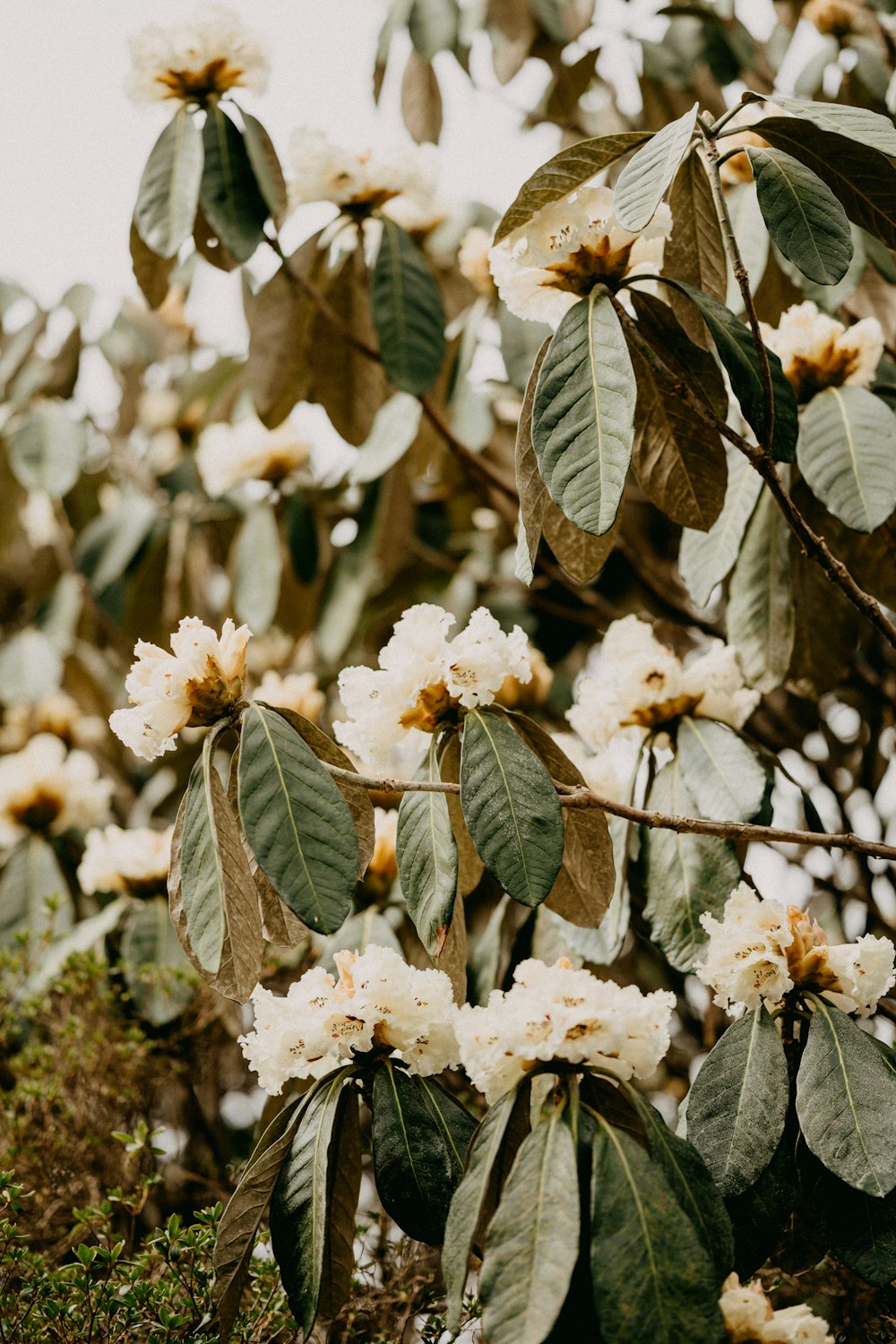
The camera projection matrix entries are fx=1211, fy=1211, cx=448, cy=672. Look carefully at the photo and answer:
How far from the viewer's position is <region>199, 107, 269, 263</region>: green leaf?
4.88 ft

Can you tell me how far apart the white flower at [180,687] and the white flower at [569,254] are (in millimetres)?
377

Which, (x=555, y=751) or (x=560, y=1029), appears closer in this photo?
(x=560, y=1029)

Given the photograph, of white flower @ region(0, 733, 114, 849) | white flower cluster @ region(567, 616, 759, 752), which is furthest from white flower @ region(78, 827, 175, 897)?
white flower cluster @ region(567, 616, 759, 752)

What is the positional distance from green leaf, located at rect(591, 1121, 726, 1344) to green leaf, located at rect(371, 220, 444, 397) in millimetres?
1031

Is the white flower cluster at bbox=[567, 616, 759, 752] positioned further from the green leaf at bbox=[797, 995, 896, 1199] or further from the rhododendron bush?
the green leaf at bbox=[797, 995, 896, 1199]

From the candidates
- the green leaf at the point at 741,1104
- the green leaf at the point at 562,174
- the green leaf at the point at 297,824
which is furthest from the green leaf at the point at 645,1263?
the green leaf at the point at 562,174

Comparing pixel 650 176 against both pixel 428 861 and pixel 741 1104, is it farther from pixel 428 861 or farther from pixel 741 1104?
pixel 741 1104

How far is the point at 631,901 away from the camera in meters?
1.23

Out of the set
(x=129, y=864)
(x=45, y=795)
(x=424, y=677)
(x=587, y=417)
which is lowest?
(x=45, y=795)

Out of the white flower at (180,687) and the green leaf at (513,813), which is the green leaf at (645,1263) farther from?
the white flower at (180,687)

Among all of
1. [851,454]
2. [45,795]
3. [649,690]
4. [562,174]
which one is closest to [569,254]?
[562,174]

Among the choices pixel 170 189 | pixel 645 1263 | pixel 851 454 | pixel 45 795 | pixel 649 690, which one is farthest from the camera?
pixel 45 795

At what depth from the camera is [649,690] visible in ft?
4.20

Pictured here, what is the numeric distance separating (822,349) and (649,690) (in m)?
0.41
